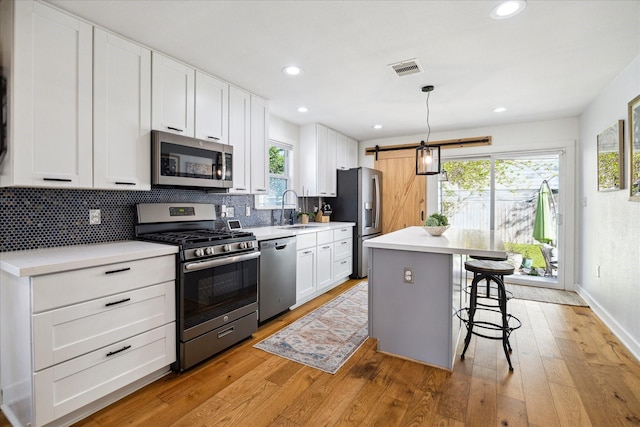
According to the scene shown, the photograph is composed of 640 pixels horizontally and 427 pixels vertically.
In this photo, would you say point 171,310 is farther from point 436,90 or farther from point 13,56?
point 436,90

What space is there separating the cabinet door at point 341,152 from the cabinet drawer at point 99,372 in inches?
146

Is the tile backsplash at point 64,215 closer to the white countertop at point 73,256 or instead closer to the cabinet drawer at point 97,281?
the white countertop at point 73,256

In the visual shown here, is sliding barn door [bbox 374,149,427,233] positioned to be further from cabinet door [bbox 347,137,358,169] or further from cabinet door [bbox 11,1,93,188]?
cabinet door [bbox 11,1,93,188]

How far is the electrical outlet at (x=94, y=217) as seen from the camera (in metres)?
2.30

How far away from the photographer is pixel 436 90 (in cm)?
322

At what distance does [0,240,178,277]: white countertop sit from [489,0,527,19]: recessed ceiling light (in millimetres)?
2562

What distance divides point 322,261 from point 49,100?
3.03 m

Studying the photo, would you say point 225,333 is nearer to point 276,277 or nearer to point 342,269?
point 276,277

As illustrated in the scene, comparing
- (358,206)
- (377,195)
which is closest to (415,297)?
(358,206)

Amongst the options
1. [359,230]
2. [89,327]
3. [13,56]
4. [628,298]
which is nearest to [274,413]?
[89,327]

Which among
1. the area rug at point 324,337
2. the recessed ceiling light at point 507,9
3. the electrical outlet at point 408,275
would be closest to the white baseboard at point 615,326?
the electrical outlet at point 408,275

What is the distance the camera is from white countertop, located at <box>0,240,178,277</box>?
153cm

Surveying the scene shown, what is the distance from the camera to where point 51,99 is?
1.85 metres

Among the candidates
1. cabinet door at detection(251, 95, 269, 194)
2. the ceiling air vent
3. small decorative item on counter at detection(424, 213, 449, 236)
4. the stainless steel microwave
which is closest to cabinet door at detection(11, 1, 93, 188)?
the stainless steel microwave
